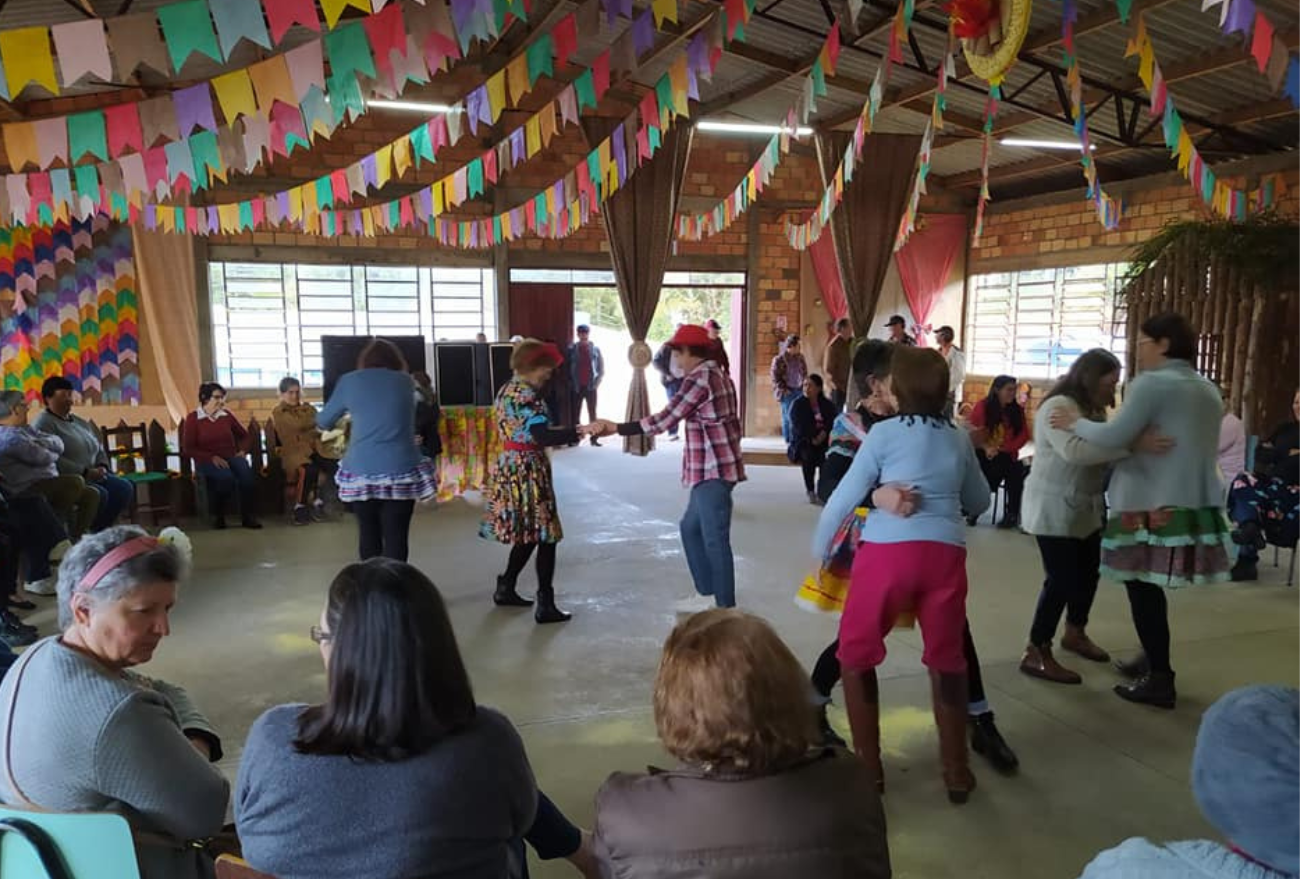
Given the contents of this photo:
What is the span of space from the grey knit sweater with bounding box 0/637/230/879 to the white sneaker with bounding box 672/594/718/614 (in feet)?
9.94

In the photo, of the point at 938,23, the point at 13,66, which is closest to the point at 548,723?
the point at 13,66

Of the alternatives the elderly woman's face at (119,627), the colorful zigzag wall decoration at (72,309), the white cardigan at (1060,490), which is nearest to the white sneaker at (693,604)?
the white cardigan at (1060,490)

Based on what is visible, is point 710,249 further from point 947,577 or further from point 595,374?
point 947,577

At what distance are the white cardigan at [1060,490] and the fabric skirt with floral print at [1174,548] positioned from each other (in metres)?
0.16

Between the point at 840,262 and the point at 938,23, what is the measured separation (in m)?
2.99

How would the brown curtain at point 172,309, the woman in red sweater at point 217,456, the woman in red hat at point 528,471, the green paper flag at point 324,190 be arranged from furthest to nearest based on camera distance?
the brown curtain at point 172,309, the woman in red sweater at point 217,456, the green paper flag at point 324,190, the woman in red hat at point 528,471

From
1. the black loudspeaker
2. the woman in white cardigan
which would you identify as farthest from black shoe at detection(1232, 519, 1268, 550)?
the black loudspeaker

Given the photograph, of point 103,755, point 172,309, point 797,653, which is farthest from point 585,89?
point 172,309

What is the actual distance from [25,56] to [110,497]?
11.4 feet

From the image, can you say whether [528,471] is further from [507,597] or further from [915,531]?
[915,531]

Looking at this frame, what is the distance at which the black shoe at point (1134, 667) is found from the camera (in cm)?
342

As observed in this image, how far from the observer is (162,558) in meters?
1.68

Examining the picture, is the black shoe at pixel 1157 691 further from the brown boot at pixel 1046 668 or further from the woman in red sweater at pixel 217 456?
the woman in red sweater at pixel 217 456

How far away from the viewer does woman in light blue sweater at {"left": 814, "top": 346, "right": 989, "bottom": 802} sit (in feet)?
7.68
